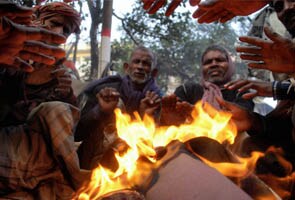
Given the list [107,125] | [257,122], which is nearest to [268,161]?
[257,122]

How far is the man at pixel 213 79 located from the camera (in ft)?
14.9

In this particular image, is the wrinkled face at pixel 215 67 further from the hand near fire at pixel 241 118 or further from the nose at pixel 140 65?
the hand near fire at pixel 241 118

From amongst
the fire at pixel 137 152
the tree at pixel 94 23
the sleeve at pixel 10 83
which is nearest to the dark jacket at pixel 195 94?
the fire at pixel 137 152

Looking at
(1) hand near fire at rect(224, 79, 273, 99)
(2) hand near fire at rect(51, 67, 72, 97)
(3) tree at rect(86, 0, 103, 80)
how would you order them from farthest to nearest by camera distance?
(3) tree at rect(86, 0, 103, 80), (2) hand near fire at rect(51, 67, 72, 97), (1) hand near fire at rect(224, 79, 273, 99)

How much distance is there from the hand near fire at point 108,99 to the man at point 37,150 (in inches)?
24.1

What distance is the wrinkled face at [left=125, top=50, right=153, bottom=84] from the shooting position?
4.95 meters

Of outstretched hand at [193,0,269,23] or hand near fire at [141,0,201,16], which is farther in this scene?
hand near fire at [141,0,201,16]

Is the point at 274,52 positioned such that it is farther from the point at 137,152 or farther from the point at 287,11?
the point at 137,152

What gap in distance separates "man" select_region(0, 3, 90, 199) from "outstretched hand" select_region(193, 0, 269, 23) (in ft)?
Result: 5.01

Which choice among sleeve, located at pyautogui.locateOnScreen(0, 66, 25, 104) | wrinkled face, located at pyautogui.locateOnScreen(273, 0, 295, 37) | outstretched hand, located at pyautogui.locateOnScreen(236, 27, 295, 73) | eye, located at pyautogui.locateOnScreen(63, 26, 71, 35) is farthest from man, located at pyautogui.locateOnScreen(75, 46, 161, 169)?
wrinkled face, located at pyautogui.locateOnScreen(273, 0, 295, 37)

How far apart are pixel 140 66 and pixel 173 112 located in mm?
1544

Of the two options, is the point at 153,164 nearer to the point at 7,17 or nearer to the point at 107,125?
the point at 7,17

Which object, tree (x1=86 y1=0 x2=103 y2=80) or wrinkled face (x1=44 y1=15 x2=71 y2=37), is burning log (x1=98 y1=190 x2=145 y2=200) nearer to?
wrinkled face (x1=44 y1=15 x2=71 y2=37)

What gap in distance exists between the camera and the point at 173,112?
11.8 ft
